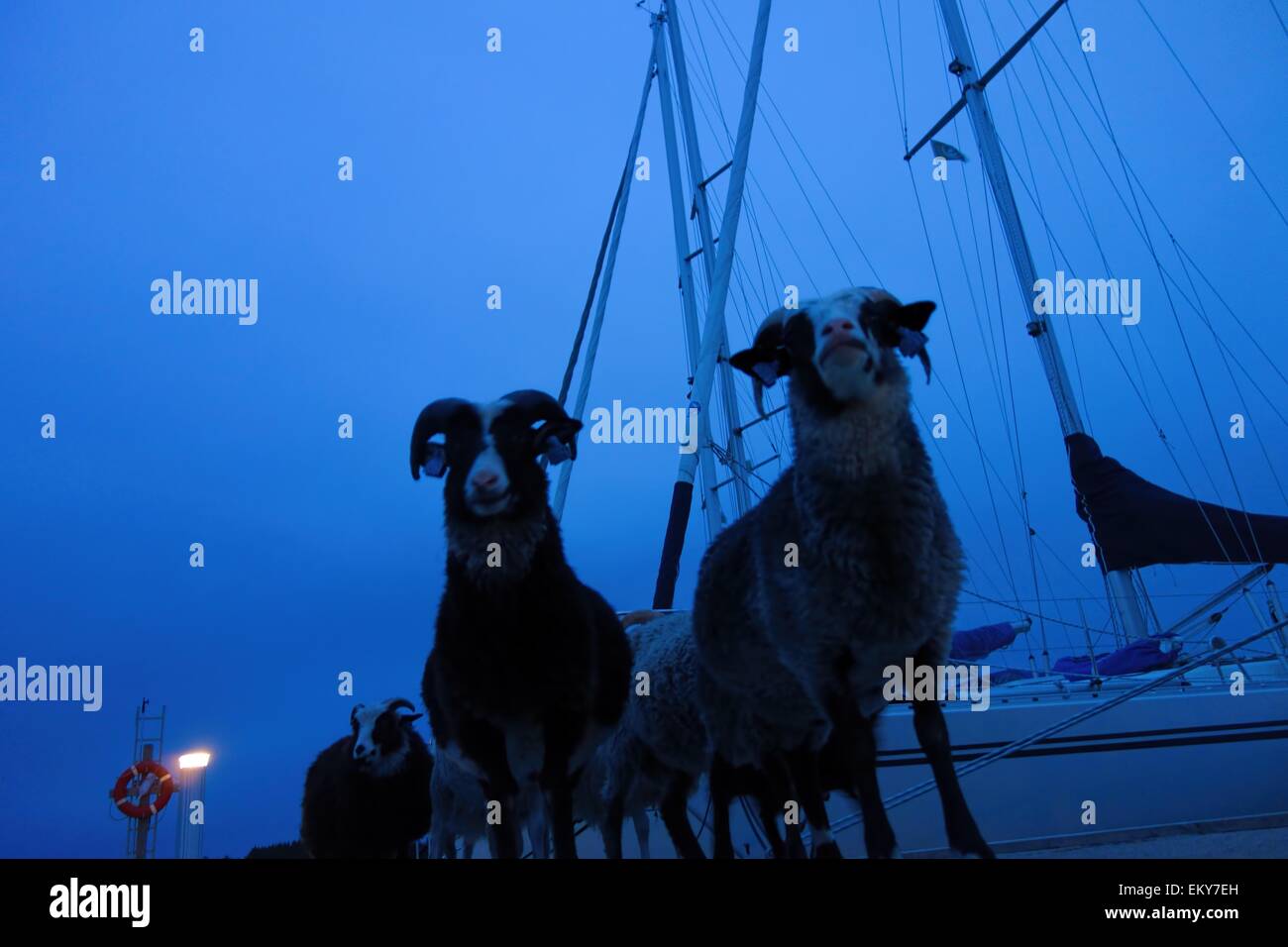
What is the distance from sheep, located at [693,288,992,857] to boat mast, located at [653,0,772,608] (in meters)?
3.37

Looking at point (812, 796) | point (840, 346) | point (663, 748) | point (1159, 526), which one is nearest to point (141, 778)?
point (663, 748)

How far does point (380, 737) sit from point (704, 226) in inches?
636

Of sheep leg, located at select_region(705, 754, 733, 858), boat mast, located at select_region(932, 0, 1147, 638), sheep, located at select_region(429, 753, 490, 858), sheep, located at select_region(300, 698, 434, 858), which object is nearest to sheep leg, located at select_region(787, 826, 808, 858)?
sheep leg, located at select_region(705, 754, 733, 858)

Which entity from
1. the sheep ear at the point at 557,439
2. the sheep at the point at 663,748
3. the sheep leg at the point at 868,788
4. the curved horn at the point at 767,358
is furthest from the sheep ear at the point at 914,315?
the sheep at the point at 663,748

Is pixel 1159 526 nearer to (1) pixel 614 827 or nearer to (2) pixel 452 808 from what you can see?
(1) pixel 614 827

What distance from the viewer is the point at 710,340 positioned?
8.44m

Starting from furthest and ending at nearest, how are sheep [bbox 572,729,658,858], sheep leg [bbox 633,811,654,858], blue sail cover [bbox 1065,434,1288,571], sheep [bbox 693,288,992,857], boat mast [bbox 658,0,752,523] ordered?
boat mast [bbox 658,0,752,523]
blue sail cover [bbox 1065,434,1288,571]
sheep leg [bbox 633,811,654,858]
sheep [bbox 572,729,658,858]
sheep [bbox 693,288,992,857]

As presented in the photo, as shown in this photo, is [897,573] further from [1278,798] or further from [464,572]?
[1278,798]

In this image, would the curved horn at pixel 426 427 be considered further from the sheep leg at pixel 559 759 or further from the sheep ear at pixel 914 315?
the sheep ear at pixel 914 315

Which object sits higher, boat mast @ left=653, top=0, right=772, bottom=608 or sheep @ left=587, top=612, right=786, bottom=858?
boat mast @ left=653, top=0, right=772, bottom=608

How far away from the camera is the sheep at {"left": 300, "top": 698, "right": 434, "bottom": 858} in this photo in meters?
6.56

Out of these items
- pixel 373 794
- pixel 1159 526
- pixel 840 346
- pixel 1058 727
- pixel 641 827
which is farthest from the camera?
pixel 1159 526

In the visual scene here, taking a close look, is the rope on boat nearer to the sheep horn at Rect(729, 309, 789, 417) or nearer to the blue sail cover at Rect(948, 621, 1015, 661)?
the sheep horn at Rect(729, 309, 789, 417)

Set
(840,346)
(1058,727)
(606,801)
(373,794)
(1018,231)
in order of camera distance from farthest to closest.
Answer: (1018,231) → (373,794) → (606,801) → (1058,727) → (840,346)
